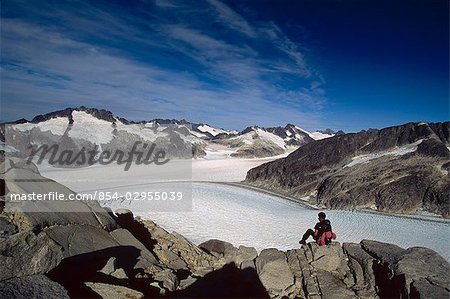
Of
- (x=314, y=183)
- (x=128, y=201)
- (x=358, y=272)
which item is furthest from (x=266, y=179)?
(x=358, y=272)

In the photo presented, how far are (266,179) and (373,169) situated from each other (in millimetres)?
14999

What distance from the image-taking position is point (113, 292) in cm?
738

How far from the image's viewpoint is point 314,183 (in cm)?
3738

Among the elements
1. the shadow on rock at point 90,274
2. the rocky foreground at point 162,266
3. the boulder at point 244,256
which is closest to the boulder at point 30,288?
the rocky foreground at point 162,266

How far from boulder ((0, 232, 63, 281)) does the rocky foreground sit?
18 millimetres

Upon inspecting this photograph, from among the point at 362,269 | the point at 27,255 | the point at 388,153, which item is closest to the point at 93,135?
the point at 388,153

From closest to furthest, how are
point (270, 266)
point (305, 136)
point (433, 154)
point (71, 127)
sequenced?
point (270, 266), point (433, 154), point (71, 127), point (305, 136)

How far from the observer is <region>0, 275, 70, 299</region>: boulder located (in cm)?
550

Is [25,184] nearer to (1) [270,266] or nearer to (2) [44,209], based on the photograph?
(2) [44,209]

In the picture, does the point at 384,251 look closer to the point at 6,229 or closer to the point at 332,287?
the point at 332,287

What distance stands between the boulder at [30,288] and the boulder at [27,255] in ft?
1.94

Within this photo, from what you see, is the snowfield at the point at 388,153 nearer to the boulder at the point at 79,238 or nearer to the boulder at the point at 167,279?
the boulder at the point at 167,279

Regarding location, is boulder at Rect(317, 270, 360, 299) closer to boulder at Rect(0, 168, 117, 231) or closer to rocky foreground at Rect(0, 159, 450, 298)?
rocky foreground at Rect(0, 159, 450, 298)

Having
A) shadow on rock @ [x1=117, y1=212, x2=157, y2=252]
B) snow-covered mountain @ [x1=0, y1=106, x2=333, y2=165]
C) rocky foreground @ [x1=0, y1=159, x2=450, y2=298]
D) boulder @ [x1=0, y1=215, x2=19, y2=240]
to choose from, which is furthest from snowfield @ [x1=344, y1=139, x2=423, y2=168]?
snow-covered mountain @ [x1=0, y1=106, x2=333, y2=165]
